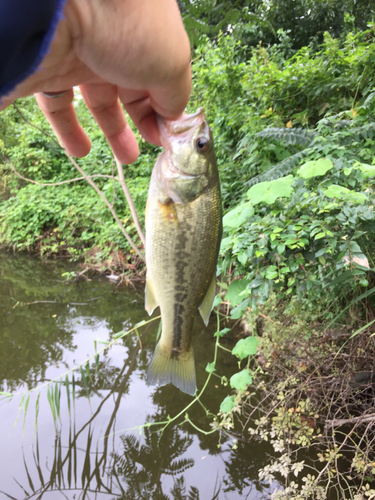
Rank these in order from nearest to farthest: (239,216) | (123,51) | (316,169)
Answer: (123,51)
(316,169)
(239,216)

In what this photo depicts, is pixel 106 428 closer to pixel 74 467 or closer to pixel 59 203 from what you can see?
pixel 74 467

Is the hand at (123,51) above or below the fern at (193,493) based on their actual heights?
above

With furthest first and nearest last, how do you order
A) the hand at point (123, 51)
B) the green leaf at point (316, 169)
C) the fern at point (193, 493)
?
the fern at point (193, 493) < the green leaf at point (316, 169) < the hand at point (123, 51)

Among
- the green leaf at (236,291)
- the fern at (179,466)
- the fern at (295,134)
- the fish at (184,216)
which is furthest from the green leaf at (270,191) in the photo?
the fern at (179,466)

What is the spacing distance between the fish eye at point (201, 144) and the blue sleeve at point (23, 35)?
0.68 m

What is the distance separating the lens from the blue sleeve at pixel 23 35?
0.55 meters

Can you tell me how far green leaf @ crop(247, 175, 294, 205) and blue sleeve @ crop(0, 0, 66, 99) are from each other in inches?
62.0

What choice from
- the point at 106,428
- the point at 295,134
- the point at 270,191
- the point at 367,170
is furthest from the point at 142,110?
the point at 106,428

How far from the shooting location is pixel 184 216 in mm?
1233

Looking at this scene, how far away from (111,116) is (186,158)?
44cm

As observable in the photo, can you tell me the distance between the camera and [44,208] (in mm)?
8508

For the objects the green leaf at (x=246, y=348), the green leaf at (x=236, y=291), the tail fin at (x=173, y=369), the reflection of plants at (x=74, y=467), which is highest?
the tail fin at (x=173, y=369)

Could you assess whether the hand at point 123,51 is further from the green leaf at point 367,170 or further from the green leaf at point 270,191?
the green leaf at point 367,170

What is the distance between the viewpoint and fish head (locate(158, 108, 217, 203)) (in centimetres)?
125
